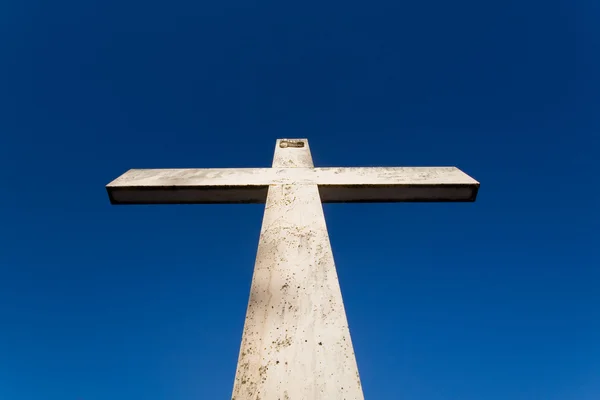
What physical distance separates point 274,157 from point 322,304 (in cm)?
165

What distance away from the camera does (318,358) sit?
4.18ft

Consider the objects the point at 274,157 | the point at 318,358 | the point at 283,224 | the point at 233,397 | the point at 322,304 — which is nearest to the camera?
the point at 233,397

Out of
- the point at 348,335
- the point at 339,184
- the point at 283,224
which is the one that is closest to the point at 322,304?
the point at 348,335

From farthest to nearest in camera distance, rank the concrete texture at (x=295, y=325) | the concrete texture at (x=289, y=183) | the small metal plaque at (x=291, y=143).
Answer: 1. the small metal plaque at (x=291, y=143)
2. the concrete texture at (x=289, y=183)
3. the concrete texture at (x=295, y=325)

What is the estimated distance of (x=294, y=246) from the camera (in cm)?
179

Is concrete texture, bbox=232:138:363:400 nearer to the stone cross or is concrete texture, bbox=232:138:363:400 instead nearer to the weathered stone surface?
the stone cross

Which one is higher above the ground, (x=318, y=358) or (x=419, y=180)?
(x=419, y=180)

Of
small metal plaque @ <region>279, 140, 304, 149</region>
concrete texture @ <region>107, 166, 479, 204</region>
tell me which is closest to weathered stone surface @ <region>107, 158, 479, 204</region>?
concrete texture @ <region>107, 166, 479, 204</region>

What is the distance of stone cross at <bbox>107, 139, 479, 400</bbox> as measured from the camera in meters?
1.22

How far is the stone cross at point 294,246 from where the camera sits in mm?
1225

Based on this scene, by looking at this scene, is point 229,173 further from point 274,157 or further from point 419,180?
point 419,180

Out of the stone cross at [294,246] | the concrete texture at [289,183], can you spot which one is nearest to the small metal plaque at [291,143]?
the stone cross at [294,246]

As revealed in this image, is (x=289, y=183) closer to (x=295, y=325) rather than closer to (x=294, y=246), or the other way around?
(x=294, y=246)

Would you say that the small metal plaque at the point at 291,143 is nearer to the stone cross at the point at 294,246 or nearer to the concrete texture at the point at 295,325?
the stone cross at the point at 294,246
